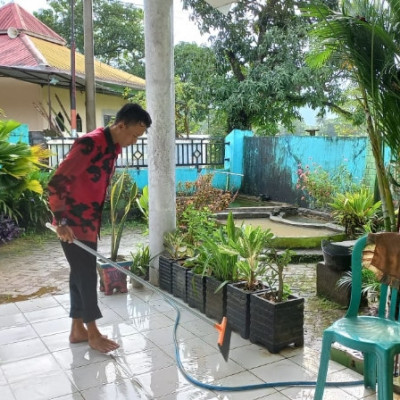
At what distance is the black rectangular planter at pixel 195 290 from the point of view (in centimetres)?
399

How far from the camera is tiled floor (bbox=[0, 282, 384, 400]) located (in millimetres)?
2756

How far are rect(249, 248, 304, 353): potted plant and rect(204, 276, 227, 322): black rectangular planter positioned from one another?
38 centimetres

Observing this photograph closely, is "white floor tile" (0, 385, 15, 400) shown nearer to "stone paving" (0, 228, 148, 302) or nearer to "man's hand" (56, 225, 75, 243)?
"man's hand" (56, 225, 75, 243)

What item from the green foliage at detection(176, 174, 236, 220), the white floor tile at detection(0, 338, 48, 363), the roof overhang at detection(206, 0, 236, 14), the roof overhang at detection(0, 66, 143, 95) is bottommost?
the white floor tile at detection(0, 338, 48, 363)

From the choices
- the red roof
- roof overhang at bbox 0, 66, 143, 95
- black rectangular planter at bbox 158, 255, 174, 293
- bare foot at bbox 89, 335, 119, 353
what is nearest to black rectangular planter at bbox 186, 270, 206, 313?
black rectangular planter at bbox 158, 255, 174, 293

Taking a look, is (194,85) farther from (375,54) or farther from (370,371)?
(370,371)

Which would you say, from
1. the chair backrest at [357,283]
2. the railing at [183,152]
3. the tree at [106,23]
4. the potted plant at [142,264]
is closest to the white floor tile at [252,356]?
the chair backrest at [357,283]

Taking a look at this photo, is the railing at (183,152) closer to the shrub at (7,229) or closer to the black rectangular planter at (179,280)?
the shrub at (7,229)

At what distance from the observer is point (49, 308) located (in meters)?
4.21

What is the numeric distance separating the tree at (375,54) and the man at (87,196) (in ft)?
4.88

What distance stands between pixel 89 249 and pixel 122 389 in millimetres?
941

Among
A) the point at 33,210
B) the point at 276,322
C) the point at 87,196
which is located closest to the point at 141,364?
the point at 276,322

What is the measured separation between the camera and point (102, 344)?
3307 mm

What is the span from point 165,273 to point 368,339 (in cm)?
272
